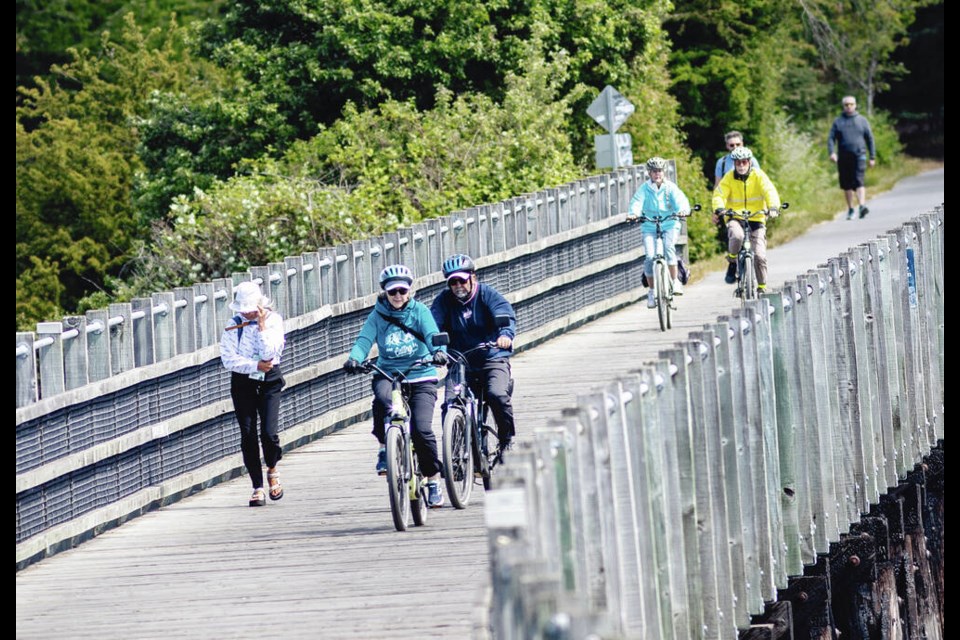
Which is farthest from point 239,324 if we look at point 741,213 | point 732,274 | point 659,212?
point 659,212

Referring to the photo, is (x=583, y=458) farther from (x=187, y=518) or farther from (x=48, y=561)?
(x=187, y=518)

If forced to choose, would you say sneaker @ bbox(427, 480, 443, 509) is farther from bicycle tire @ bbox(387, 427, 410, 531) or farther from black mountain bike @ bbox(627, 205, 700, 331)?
black mountain bike @ bbox(627, 205, 700, 331)

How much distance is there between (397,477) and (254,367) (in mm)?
2111

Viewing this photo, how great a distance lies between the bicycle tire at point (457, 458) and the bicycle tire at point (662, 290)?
8784mm

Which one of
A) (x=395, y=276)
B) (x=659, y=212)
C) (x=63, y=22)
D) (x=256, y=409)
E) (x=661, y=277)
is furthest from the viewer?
(x=63, y=22)

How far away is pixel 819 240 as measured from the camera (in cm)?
3378

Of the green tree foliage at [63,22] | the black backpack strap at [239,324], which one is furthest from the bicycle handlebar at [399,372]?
the green tree foliage at [63,22]

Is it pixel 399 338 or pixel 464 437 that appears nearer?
pixel 399 338

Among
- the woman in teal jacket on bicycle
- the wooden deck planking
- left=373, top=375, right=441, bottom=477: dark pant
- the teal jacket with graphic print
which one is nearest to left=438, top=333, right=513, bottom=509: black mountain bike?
left=373, top=375, right=441, bottom=477: dark pant

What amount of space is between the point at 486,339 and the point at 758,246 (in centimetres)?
829

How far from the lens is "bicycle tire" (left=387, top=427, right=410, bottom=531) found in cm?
1257

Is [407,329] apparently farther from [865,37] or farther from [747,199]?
[865,37]

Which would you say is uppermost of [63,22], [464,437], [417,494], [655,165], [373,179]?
[63,22]

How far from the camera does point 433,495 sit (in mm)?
13625
